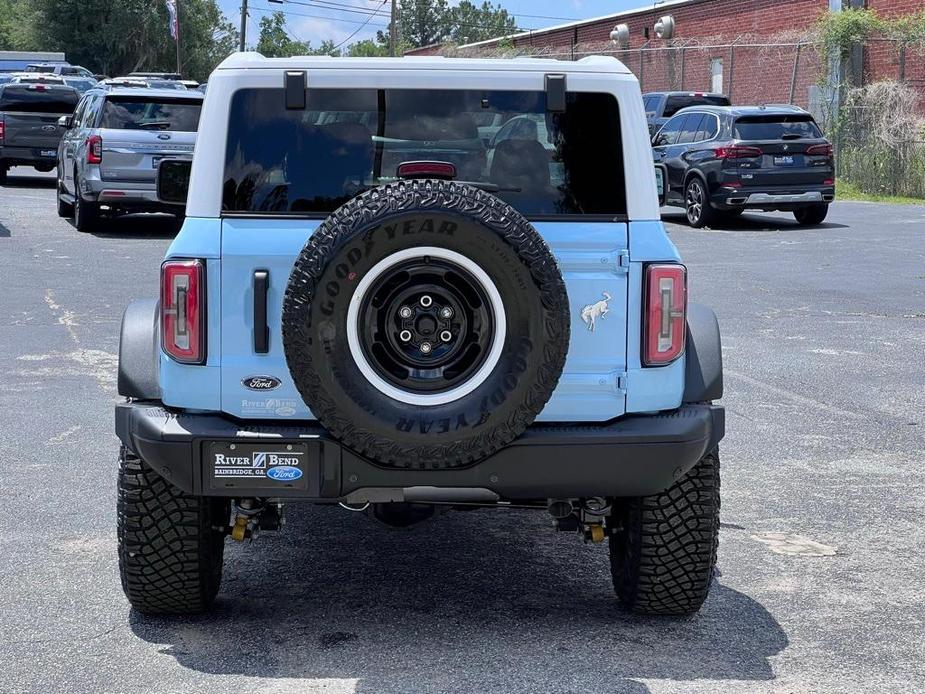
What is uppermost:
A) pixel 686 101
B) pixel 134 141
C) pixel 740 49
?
pixel 740 49

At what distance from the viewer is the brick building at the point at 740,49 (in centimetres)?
3075

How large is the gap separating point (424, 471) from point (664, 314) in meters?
0.93

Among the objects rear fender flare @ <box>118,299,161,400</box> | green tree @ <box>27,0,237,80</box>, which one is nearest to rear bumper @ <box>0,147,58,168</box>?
rear fender flare @ <box>118,299,161,400</box>

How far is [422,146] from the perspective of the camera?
470 centimetres

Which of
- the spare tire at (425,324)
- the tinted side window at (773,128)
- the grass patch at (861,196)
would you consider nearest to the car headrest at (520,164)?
the spare tire at (425,324)

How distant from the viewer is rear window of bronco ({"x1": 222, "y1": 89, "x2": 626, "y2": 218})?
15.1ft

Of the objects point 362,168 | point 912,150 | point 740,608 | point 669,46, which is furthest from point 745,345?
point 669,46

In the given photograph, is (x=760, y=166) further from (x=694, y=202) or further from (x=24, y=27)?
(x=24, y=27)

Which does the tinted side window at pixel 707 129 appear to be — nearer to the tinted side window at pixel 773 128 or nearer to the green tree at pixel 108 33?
the tinted side window at pixel 773 128

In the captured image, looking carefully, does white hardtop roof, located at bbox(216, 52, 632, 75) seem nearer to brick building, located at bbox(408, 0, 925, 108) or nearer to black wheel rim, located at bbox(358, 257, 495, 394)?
black wheel rim, located at bbox(358, 257, 495, 394)

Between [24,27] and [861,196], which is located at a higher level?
[24,27]

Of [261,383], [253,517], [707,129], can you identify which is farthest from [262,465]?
[707,129]

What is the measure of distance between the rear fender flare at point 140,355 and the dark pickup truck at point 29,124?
2297cm

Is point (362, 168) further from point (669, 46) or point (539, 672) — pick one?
point (669, 46)
